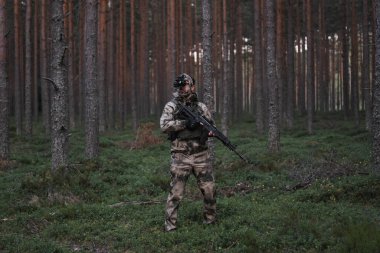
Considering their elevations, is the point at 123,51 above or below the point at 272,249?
above

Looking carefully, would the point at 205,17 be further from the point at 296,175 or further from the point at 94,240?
the point at 94,240

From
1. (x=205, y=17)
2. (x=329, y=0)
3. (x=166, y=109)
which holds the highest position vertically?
(x=329, y=0)

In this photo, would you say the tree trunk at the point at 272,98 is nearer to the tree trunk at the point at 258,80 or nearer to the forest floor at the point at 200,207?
the forest floor at the point at 200,207

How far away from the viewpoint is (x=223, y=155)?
588 inches

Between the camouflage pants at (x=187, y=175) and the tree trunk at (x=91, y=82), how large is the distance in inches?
280

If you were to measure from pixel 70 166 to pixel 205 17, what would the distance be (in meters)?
5.62

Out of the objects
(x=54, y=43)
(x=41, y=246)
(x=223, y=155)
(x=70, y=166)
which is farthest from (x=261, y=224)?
(x=223, y=155)


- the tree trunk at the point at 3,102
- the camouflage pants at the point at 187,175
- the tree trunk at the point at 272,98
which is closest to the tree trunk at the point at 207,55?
the tree trunk at the point at 272,98

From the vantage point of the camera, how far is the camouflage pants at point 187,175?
7.31 metres

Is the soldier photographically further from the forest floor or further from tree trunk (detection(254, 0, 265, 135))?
tree trunk (detection(254, 0, 265, 135))

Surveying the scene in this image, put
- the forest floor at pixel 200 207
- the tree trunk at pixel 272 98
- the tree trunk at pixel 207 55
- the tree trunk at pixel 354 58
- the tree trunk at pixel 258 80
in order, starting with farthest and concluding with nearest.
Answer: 1. the tree trunk at pixel 354 58
2. the tree trunk at pixel 258 80
3. the tree trunk at pixel 272 98
4. the tree trunk at pixel 207 55
5. the forest floor at pixel 200 207

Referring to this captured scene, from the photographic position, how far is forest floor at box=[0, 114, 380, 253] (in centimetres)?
650

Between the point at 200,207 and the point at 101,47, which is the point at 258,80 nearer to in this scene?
the point at 101,47

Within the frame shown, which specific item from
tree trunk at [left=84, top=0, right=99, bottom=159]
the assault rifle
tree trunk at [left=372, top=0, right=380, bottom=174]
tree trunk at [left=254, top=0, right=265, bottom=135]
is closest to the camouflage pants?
the assault rifle
